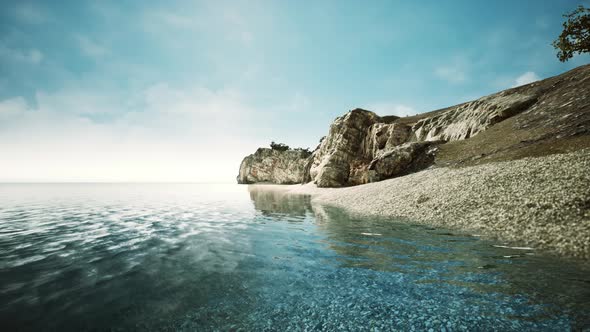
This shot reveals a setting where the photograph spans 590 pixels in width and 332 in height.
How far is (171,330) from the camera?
532cm

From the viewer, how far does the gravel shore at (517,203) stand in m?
11.6

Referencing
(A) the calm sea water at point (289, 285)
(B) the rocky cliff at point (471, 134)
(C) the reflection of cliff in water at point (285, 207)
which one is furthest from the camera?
(C) the reflection of cliff in water at point (285, 207)

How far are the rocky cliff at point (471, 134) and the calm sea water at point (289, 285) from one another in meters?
21.2

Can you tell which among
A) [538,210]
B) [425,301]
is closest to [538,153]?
[538,210]

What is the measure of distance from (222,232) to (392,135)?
48.7 metres

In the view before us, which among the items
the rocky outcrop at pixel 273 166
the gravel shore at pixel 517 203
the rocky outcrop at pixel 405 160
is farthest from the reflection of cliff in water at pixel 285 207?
the rocky outcrop at pixel 273 166

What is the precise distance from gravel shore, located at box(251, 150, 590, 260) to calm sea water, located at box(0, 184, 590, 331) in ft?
6.60

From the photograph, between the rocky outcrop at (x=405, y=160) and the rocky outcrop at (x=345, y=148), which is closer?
the rocky outcrop at (x=405, y=160)

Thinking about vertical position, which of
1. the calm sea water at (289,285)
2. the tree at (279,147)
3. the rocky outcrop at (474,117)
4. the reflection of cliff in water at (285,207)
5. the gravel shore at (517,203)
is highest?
the tree at (279,147)

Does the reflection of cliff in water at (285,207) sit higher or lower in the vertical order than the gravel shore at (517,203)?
lower

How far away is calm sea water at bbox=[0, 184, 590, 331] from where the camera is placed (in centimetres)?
563

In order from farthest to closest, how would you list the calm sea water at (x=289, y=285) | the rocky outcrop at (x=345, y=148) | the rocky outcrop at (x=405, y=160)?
the rocky outcrop at (x=345, y=148)
the rocky outcrop at (x=405, y=160)
the calm sea water at (x=289, y=285)

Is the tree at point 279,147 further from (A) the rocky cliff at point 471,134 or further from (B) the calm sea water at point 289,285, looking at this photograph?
(B) the calm sea water at point 289,285

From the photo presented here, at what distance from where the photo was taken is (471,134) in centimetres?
4125
